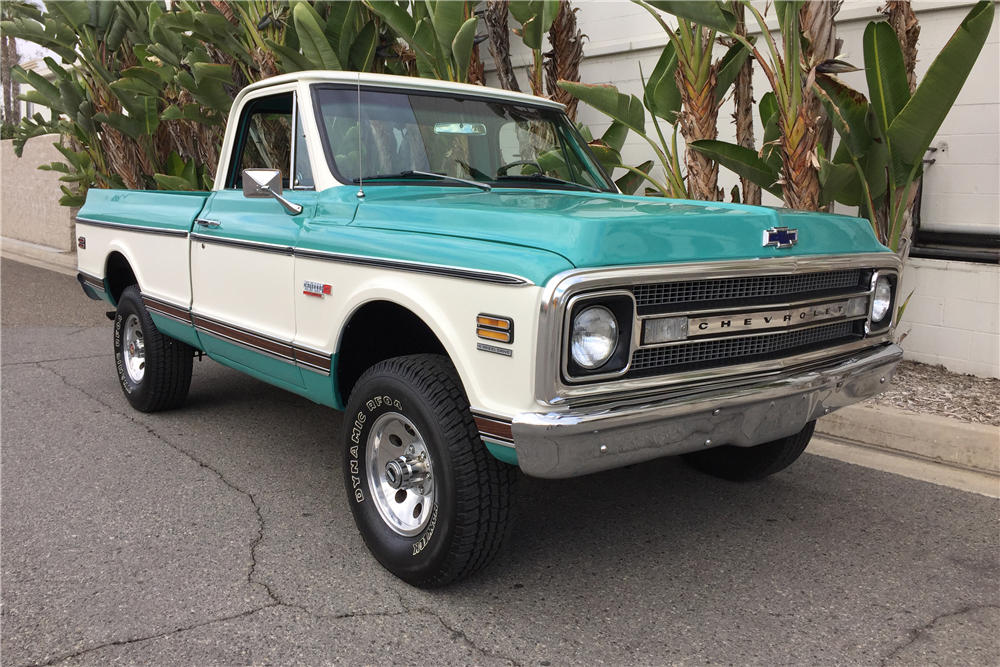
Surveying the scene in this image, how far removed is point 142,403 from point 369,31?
4.51 meters

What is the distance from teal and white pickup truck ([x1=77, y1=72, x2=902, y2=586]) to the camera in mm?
2697

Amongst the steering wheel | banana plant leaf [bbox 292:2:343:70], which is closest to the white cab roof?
the steering wheel

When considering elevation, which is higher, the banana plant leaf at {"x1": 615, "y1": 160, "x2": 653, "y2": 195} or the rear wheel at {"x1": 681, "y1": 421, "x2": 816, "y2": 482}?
the banana plant leaf at {"x1": 615, "y1": 160, "x2": 653, "y2": 195}

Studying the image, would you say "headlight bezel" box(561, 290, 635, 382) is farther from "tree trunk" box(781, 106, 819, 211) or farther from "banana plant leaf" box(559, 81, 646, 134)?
"banana plant leaf" box(559, 81, 646, 134)

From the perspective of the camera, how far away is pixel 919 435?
195 inches

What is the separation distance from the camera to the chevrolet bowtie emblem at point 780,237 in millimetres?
3072

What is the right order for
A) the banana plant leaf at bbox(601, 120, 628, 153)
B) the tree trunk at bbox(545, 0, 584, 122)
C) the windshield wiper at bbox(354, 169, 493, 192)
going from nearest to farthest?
the windshield wiper at bbox(354, 169, 493, 192) < the banana plant leaf at bbox(601, 120, 628, 153) < the tree trunk at bbox(545, 0, 584, 122)

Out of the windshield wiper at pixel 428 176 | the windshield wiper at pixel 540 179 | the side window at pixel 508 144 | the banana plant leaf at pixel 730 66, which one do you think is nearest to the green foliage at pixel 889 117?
the banana plant leaf at pixel 730 66

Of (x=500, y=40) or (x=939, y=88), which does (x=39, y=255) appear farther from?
(x=939, y=88)

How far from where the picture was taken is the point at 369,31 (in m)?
8.28

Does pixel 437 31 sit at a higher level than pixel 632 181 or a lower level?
higher

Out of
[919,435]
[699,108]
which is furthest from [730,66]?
[919,435]

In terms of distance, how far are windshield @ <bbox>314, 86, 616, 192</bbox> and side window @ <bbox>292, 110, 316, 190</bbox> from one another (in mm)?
146

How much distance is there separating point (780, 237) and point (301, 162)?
89.6 inches
